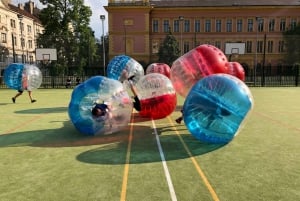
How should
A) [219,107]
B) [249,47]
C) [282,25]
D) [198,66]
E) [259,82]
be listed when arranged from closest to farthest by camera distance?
[219,107] < [198,66] < [259,82] < [249,47] < [282,25]

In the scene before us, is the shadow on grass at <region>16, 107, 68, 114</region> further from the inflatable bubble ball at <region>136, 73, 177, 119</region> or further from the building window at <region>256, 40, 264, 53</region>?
the building window at <region>256, 40, 264, 53</region>

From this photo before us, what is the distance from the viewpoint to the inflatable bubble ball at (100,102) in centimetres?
926

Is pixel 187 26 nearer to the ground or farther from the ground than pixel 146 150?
farther from the ground

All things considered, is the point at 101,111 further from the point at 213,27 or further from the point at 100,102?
the point at 213,27

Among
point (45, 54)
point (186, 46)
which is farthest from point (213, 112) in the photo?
point (186, 46)

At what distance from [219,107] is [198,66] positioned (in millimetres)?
3965

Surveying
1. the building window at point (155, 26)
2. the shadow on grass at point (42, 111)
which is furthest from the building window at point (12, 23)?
the shadow on grass at point (42, 111)

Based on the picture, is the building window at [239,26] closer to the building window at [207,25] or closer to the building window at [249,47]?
the building window at [249,47]

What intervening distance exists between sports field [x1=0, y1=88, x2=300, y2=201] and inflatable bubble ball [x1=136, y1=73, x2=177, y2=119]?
72 cm

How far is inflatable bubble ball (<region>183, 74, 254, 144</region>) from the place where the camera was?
8.05 m

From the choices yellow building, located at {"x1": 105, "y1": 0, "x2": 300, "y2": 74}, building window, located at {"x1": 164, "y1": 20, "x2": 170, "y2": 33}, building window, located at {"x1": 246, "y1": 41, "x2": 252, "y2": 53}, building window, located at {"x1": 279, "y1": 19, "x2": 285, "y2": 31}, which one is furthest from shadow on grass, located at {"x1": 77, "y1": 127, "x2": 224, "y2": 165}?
building window, located at {"x1": 279, "y1": 19, "x2": 285, "y2": 31}

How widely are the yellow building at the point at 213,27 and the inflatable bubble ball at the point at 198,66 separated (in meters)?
53.3

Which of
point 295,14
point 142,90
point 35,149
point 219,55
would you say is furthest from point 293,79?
point 295,14

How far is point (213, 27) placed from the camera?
67250mm
